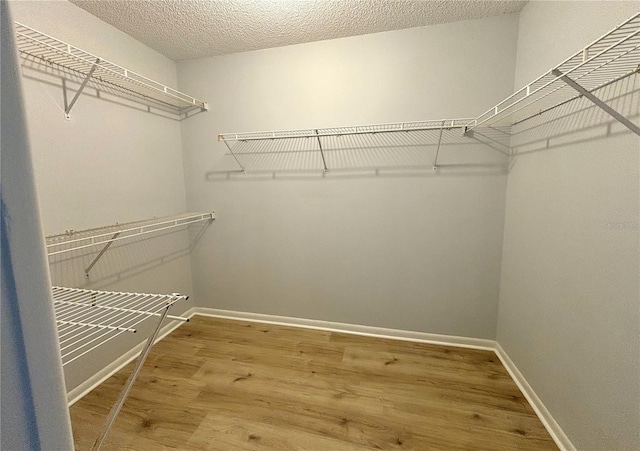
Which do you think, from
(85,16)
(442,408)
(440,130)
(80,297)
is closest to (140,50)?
(85,16)

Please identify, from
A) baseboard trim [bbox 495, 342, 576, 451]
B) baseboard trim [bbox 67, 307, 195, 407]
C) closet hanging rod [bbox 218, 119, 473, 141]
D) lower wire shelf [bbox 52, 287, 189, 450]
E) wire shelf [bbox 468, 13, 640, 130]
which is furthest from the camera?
closet hanging rod [bbox 218, 119, 473, 141]

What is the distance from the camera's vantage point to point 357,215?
1969 millimetres

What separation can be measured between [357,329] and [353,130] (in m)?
1.52

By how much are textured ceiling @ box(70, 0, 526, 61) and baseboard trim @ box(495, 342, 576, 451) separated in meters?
2.15

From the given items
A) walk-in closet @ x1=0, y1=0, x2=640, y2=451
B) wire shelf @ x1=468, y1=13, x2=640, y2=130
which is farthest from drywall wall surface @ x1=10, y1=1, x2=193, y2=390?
wire shelf @ x1=468, y1=13, x2=640, y2=130

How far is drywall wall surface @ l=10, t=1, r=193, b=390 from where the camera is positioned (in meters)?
1.34

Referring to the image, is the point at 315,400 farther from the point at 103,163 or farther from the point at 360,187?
the point at 103,163

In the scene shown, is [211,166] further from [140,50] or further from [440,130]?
[440,130]

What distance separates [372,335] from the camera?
2.05 metres

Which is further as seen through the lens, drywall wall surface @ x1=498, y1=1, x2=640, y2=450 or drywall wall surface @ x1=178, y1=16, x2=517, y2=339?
drywall wall surface @ x1=178, y1=16, x2=517, y2=339

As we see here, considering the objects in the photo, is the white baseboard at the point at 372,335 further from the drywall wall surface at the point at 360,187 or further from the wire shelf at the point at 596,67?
the wire shelf at the point at 596,67

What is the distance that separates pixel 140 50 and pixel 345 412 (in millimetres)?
2656

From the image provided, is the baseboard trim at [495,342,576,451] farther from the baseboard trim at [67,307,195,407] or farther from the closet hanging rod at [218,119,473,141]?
the baseboard trim at [67,307,195,407]

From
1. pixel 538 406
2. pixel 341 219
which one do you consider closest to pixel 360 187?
pixel 341 219
